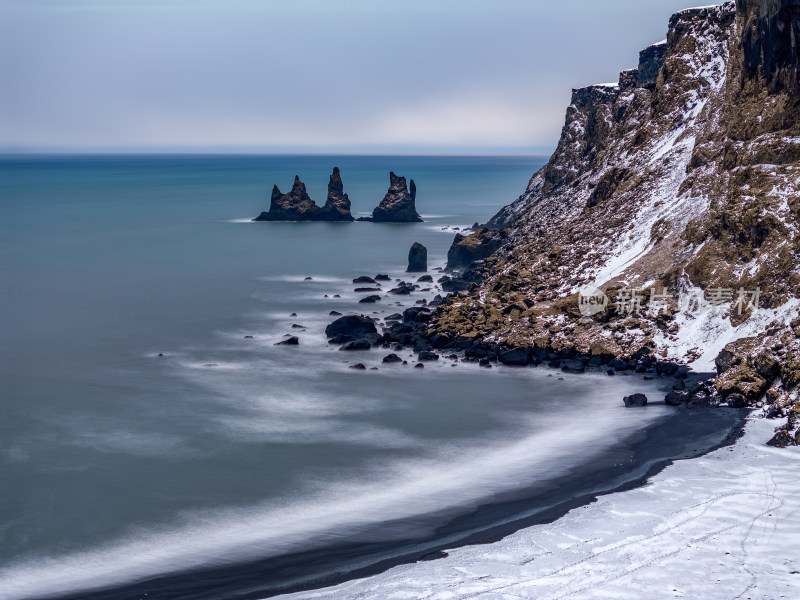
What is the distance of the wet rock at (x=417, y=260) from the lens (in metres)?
91.0

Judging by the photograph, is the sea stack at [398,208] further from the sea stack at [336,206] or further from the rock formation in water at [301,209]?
the rock formation in water at [301,209]

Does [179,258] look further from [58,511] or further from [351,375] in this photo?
[58,511]

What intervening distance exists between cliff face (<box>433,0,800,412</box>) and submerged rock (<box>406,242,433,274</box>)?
1439cm

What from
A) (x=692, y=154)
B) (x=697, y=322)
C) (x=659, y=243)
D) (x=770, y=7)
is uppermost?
(x=770, y=7)

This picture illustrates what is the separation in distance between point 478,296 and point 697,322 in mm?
17321

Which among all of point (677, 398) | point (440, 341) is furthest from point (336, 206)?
point (677, 398)

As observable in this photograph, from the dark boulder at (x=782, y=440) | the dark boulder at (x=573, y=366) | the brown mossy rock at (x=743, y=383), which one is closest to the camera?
the dark boulder at (x=782, y=440)

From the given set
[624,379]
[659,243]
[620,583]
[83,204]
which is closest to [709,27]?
[659,243]

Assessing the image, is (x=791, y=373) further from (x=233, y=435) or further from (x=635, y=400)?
(x=233, y=435)

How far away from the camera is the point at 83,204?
19412 centimetres

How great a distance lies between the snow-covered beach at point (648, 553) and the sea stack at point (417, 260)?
194ft

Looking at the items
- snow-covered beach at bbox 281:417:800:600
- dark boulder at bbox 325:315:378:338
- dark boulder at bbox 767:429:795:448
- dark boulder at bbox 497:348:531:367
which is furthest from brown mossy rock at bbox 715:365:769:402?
dark boulder at bbox 325:315:378:338

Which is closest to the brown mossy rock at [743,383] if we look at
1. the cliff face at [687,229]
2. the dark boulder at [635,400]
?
the cliff face at [687,229]

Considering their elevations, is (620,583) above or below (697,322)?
below
